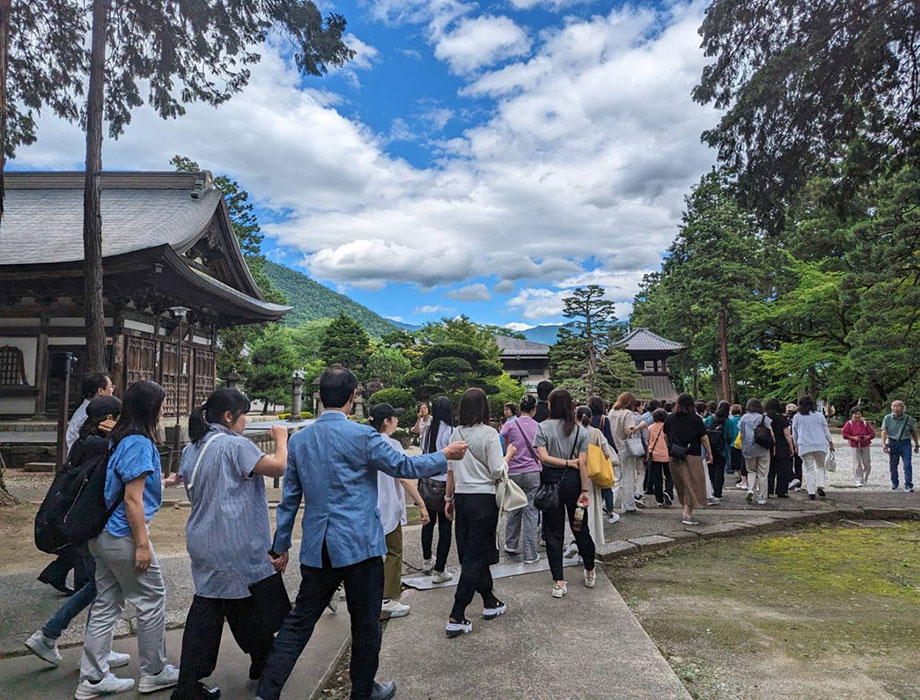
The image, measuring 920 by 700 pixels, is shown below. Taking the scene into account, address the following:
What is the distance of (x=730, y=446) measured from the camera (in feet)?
30.7

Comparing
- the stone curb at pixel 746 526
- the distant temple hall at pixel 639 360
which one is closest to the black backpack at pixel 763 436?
the stone curb at pixel 746 526

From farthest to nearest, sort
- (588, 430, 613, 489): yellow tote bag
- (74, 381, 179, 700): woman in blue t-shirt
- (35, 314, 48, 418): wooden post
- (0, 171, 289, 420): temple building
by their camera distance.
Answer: (35, 314, 48, 418): wooden post < (0, 171, 289, 420): temple building < (588, 430, 613, 489): yellow tote bag < (74, 381, 179, 700): woman in blue t-shirt

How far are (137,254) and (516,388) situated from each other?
1575 centimetres

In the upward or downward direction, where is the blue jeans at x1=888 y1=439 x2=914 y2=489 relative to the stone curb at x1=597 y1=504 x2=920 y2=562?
upward

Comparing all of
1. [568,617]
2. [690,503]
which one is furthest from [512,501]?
[690,503]

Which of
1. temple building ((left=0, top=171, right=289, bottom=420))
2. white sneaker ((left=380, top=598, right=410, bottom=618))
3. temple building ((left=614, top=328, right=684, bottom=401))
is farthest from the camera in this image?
temple building ((left=614, top=328, right=684, bottom=401))

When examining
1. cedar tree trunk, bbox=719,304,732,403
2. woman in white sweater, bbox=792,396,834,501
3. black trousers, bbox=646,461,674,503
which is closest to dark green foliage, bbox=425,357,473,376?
black trousers, bbox=646,461,674,503

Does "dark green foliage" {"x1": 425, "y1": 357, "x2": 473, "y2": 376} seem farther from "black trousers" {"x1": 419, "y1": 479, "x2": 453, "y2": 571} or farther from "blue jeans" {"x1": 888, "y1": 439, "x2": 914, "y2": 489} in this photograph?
"black trousers" {"x1": 419, "y1": 479, "x2": 453, "y2": 571}

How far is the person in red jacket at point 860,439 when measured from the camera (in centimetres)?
1010

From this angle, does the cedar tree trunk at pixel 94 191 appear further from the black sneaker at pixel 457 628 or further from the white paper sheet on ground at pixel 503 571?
the black sneaker at pixel 457 628

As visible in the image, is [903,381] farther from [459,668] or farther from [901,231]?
[459,668]

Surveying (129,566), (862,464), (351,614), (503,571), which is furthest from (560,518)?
(862,464)

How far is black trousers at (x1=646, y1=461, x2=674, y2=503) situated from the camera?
8.37 m

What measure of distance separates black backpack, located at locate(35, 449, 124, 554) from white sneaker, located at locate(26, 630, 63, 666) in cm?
59
